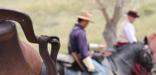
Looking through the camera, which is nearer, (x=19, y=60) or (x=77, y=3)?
(x=19, y=60)

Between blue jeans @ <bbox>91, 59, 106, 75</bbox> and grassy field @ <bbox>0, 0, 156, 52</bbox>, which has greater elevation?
blue jeans @ <bbox>91, 59, 106, 75</bbox>

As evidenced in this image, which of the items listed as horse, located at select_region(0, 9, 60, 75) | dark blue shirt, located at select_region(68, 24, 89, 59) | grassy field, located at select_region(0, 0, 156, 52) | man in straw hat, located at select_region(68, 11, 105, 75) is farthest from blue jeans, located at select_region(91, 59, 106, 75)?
grassy field, located at select_region(0, 0, 156, 52)

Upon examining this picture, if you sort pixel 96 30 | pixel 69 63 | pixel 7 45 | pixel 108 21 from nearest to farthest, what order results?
1. pixel 7 45
2. pixel 69 63
3. pixel 108 21
4. pixel 96 30

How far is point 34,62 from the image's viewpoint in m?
1.62

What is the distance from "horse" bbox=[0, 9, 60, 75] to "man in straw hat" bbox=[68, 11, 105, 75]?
16.2 feet

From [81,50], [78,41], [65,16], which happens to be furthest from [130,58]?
[65,16]

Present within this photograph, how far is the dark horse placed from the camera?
752cm

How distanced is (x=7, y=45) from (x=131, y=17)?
7664mm

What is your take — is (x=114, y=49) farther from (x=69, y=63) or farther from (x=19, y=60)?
→ (x=19, y=60)

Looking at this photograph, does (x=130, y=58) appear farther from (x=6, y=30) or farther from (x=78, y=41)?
(x=6, y=30)

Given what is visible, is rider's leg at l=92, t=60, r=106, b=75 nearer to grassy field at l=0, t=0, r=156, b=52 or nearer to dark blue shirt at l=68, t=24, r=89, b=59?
dark blue shirt at l=68, t=24, r=89, b=59

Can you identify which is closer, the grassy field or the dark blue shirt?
the dark blue shirt

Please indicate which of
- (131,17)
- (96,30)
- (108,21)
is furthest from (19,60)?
(96,30)

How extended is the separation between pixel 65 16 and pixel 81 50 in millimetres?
15163
